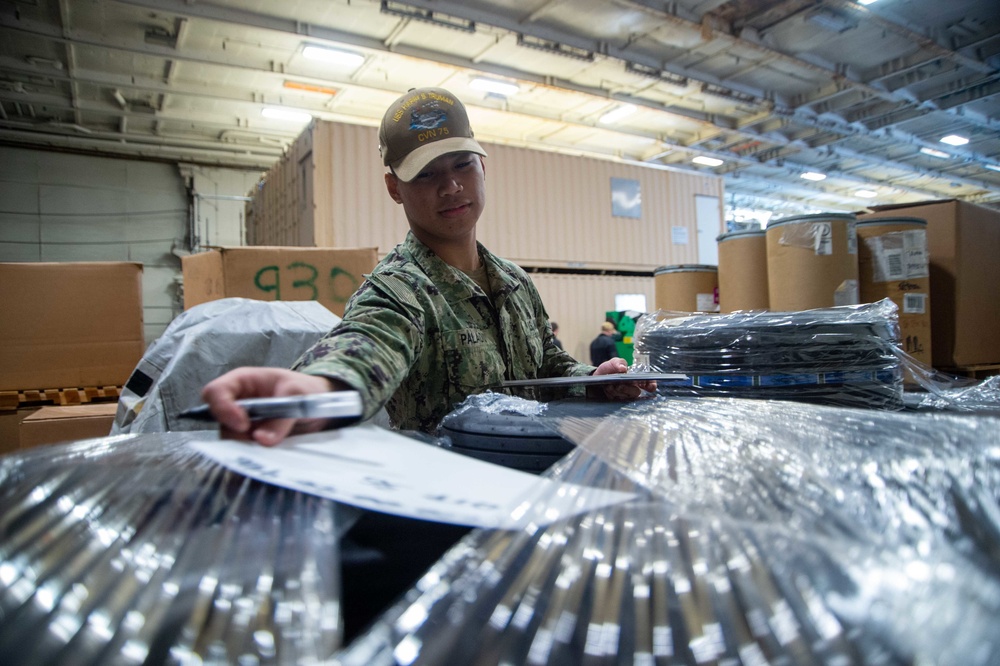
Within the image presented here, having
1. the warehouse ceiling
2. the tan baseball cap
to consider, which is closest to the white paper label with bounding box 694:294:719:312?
the tan baseball cap

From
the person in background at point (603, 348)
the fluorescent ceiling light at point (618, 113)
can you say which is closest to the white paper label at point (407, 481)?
the person in background at point (603, 348)

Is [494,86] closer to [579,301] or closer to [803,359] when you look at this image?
[579,301]

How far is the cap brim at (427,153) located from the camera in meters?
1.15

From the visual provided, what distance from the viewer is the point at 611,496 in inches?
17.6

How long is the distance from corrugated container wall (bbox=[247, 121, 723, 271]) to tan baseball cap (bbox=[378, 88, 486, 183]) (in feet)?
12.0

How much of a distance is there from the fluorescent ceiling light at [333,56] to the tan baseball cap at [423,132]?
5.87 metres

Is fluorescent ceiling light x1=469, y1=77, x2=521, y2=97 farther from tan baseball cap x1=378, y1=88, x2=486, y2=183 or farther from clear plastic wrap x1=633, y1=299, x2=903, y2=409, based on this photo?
clear plastic wrap x1=633, y1=299, x2=903, y2=409

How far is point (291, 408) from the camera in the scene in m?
0.52

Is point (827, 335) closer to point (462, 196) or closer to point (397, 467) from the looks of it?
point (462, 196)

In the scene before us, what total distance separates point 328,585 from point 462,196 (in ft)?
3.17

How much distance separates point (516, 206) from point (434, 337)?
4672 millimetres

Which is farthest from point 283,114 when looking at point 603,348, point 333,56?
point 603,348

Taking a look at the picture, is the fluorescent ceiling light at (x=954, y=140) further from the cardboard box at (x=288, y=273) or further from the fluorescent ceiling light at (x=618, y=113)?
the cardboard box at (x=288, y=273)

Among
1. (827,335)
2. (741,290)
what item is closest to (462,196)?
(827,335)
